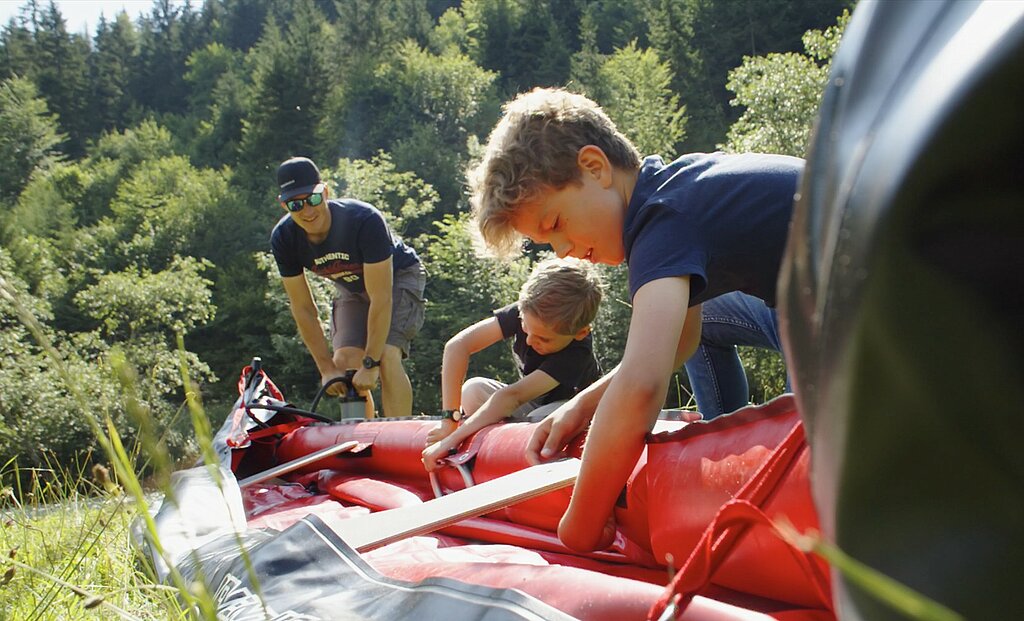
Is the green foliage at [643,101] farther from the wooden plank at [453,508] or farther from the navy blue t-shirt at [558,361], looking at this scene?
the wooden plank at [453,508]

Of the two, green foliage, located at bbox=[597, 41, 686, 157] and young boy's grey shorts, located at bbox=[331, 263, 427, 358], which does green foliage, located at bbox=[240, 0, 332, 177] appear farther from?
young boy's grey shorts, located at bbox=[331, 263, 427, 358]

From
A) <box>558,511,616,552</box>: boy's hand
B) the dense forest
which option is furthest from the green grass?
the dense forest

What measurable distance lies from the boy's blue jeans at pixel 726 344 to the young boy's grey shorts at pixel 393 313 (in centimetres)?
279

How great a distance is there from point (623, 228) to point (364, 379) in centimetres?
323

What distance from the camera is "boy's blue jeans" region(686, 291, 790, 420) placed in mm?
2750

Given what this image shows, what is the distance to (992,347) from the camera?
0.47 meters

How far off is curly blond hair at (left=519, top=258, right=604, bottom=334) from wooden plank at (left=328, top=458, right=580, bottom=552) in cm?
123

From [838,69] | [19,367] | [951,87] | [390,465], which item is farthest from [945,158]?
[19,367]

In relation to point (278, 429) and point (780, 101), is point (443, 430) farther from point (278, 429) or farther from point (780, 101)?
point (780, 101)

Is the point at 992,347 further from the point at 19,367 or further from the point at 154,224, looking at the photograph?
the point at 154,224

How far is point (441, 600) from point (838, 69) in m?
0.96

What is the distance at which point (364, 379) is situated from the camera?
16.5 ft

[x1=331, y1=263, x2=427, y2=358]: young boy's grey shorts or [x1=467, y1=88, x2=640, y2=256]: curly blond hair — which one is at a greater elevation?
[x1=467, y1=88, x2=640, y2=256]: curly blond hair

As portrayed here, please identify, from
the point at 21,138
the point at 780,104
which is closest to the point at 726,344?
the point at 780,104
